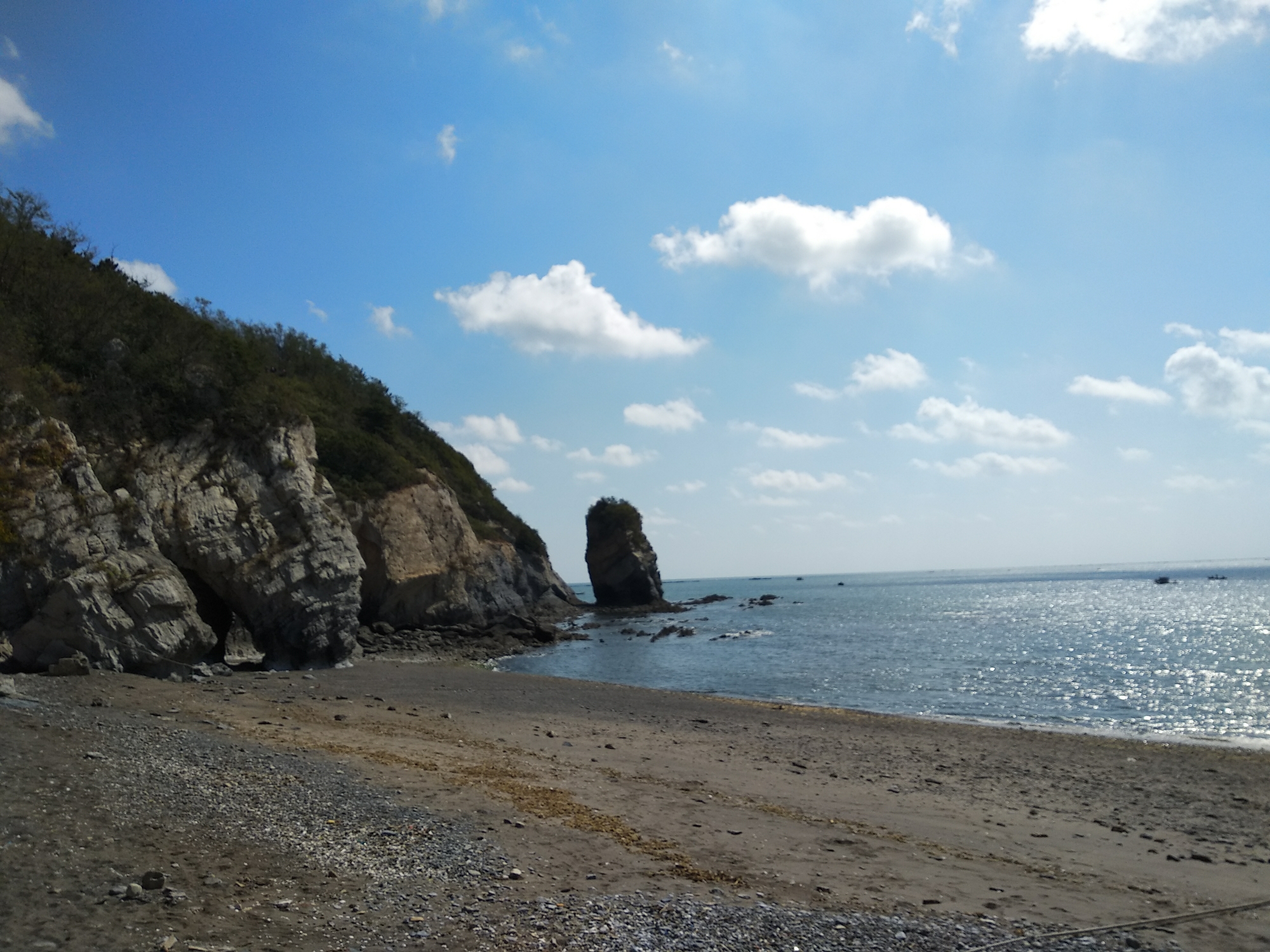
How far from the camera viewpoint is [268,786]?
9477mm

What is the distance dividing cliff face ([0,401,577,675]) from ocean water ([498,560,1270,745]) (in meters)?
11.3

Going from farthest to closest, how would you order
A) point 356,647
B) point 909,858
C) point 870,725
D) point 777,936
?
point 356,647
point 870,725
point 909,858
point 777,936

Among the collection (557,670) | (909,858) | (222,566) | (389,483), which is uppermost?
(389,483)

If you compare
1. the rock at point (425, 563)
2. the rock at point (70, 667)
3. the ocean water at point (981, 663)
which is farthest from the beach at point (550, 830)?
the rock at point (425, 563)

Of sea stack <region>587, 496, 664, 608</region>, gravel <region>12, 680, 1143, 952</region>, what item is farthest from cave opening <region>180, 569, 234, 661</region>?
sea stack <region>587, 496, 664, 608</region>

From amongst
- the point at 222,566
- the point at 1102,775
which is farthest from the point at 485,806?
the point at 222,566

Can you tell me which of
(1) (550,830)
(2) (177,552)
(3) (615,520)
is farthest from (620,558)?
(1) (550,830)

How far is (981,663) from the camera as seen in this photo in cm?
3722

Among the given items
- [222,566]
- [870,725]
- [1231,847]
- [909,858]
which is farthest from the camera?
[222,566]

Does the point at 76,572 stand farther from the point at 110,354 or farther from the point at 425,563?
the point at 425,563

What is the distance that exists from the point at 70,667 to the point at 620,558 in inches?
3012

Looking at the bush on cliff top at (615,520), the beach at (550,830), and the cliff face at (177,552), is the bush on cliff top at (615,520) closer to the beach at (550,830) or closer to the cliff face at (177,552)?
the cliff face at (177,552)

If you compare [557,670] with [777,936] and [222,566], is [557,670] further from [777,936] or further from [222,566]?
[777,936]

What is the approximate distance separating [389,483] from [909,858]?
36.7m
